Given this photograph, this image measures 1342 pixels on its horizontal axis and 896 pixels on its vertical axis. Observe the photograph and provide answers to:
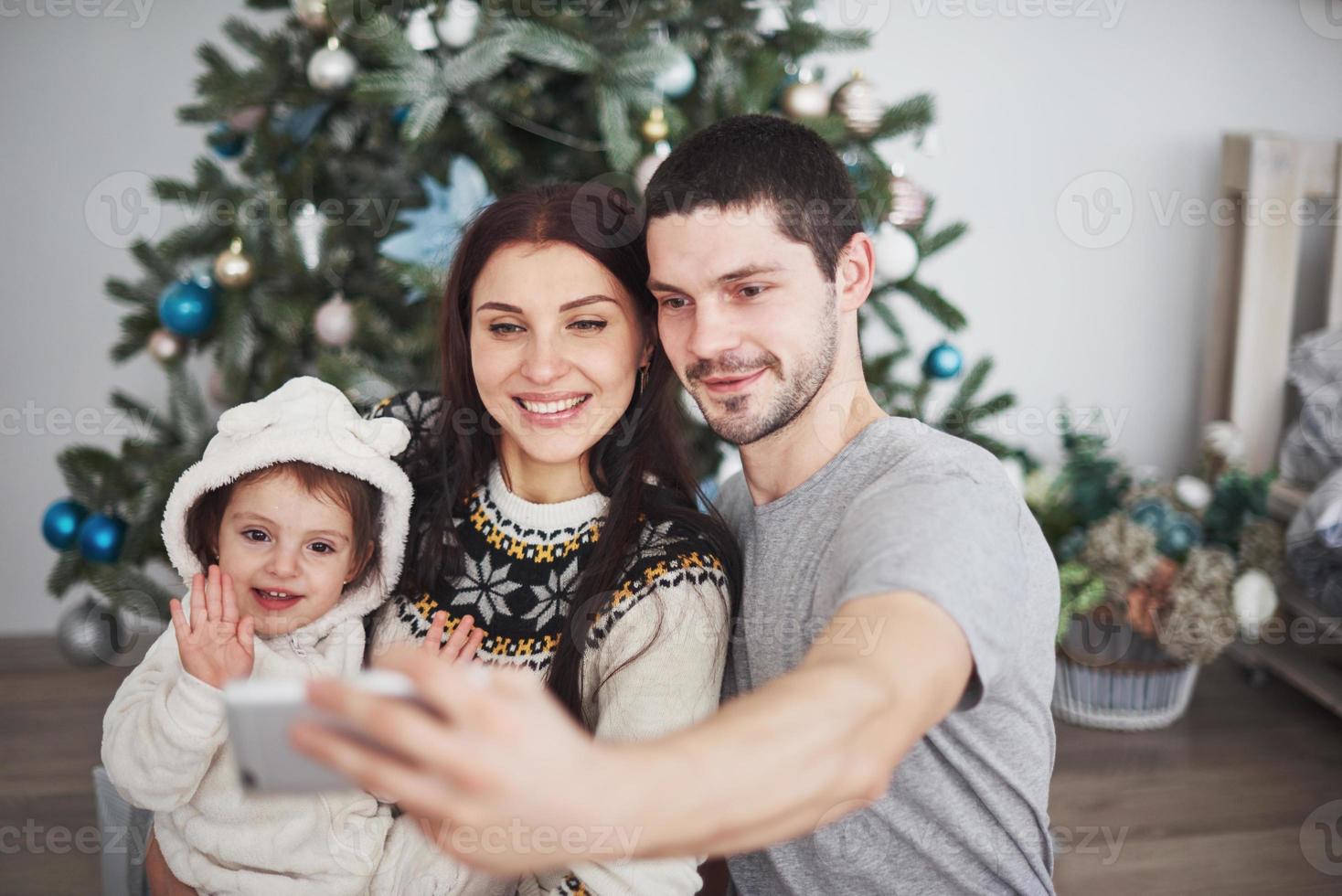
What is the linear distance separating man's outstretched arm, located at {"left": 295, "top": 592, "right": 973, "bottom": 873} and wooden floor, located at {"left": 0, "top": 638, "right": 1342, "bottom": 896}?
156cm

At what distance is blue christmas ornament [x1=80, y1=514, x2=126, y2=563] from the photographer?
220cm

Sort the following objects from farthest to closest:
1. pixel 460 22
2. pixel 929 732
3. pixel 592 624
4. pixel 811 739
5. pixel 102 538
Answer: pixel 102 538 → pixel 460 22 → pixel 592 624 → pixel 929 732 → pixel 811 739

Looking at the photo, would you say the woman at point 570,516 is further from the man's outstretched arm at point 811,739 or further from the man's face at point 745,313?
the man's outstretched arm at point 811,739

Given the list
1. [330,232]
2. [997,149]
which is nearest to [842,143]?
[330,232]

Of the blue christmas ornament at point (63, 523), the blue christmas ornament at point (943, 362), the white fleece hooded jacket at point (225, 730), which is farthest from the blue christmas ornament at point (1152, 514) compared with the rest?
the blue christmas ornament at point (63, 523)

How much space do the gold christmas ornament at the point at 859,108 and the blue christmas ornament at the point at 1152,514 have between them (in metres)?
1.12

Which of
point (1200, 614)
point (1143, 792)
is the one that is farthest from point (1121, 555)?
point (1143, 792)

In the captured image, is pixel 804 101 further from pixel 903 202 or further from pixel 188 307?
pixel 188 307

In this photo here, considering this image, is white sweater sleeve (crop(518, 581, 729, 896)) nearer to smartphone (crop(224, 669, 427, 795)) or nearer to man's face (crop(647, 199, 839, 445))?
man's face (crop(647, 199, 839, 445))

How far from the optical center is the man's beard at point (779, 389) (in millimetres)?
1171

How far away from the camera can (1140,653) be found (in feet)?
8.12

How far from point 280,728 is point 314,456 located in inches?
30.6

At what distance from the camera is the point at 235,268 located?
1993 mm

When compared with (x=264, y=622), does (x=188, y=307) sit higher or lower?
higher
